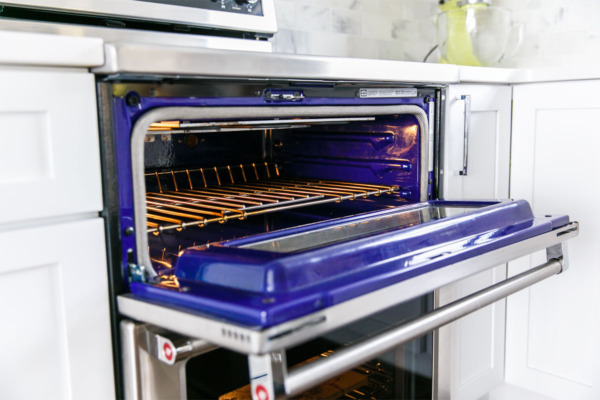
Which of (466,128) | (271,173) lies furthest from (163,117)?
(466,128)

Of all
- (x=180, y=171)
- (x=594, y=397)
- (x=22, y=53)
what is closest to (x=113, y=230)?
(x=22, y=53)

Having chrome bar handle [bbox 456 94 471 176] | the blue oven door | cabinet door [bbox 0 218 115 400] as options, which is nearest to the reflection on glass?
the blue oven door

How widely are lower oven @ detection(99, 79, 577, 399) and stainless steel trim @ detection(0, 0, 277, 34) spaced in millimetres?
281

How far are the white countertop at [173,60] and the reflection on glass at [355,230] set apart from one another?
294mm

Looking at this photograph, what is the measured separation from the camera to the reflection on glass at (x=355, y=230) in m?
1.03

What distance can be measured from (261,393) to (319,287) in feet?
0.54

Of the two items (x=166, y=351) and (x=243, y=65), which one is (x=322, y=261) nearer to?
(x=166, y=351)

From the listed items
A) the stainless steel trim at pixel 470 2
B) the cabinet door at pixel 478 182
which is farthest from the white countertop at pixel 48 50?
the stainless steel trim at pixel 470 2

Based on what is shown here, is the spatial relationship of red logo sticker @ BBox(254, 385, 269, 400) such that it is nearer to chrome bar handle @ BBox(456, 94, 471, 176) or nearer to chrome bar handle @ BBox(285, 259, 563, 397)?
chrome bar handle @ BBox(285, 259, 563, 397)

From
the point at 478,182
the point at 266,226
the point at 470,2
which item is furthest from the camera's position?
the point at 470,2

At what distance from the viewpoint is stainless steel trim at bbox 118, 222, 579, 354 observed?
2.51ft

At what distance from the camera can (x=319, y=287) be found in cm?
A: 87

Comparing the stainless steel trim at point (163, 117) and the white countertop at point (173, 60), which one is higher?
the white countertop at point (173, 60)

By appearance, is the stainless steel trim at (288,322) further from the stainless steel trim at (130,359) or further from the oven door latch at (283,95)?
the oven door latch at (283,95)
